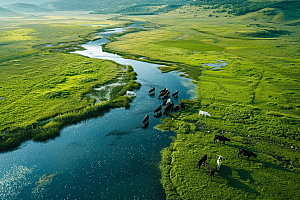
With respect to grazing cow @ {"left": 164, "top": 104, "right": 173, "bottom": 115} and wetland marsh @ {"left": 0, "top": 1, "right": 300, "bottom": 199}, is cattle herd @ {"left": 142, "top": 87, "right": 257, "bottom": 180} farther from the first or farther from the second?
wetland marsh @ {"left": 0, "top": 1, "right": 300, "bottom": 199}

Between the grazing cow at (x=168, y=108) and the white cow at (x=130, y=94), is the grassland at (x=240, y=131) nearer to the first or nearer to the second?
the grazing cow at (x=168, y=108)

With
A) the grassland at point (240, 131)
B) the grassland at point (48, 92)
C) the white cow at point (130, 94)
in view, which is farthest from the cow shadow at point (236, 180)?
the white cow at point (130, 94)

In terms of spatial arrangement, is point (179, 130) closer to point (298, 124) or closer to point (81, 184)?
point (81, 184)

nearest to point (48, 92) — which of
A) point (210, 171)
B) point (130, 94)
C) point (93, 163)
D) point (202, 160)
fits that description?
point (130, 94)

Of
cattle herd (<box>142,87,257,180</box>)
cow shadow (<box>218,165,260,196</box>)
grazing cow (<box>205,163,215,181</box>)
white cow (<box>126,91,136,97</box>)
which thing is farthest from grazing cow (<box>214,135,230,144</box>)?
white cow (<box>126,91,136,97</box>)

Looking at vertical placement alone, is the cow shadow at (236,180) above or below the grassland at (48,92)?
below

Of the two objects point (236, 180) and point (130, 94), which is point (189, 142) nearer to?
point (236, 180)

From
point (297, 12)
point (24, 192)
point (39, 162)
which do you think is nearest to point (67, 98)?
point (39, 162)
